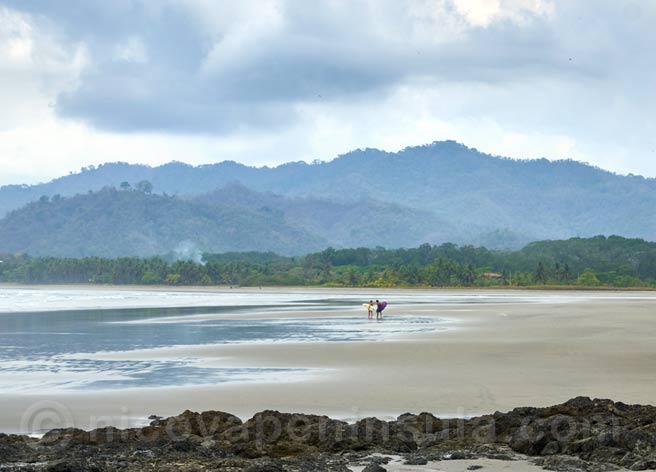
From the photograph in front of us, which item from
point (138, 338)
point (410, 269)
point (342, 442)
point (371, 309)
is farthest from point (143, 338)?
point (410, 269)

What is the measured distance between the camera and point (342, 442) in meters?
12.3

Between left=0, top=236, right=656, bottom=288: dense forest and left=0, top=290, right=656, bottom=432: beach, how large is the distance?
75.6 m

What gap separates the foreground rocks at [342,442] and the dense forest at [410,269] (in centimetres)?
9079

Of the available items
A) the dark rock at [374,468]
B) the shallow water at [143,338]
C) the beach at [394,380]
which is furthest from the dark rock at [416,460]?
the shallow water at [143,338]

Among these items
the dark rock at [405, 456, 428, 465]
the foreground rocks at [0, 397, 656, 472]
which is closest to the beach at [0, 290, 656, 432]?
the foreground rocks at [0, 397, 656, 472]

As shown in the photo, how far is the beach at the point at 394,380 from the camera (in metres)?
15.6

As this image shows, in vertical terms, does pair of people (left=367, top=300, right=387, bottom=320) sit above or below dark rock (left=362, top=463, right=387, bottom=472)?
above

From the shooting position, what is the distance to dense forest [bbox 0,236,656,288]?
349 ft

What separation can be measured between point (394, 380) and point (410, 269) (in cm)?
9334

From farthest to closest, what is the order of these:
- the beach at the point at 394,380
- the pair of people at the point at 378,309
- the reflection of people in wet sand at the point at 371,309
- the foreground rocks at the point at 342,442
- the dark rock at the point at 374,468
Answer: the reflection of people in wet sand at the point at 371,309, the pair of people at the point at 378,309, the beach at the point at 394,380, the foreground rocks at the point at 342,442, the dark rock at the point at 374,468

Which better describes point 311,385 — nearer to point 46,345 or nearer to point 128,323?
point 46,345

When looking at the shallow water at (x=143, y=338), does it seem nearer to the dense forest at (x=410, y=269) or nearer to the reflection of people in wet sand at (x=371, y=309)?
the reflection of people in wet sand at (x=371, y=309)

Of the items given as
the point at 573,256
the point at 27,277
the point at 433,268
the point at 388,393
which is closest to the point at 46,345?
the point at 388,393

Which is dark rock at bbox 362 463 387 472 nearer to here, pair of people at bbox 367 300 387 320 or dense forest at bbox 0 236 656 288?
pair of people at bbox 367 300 387 320
